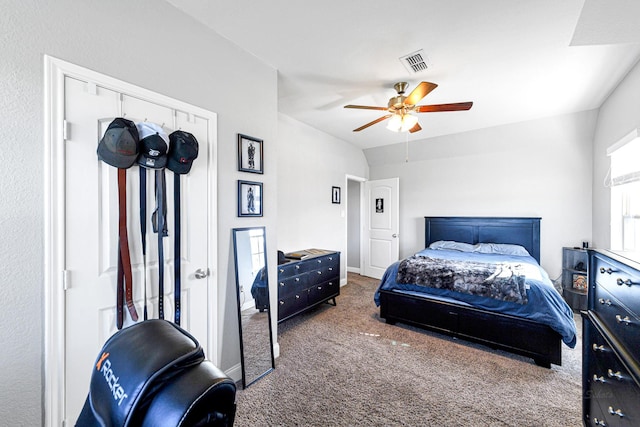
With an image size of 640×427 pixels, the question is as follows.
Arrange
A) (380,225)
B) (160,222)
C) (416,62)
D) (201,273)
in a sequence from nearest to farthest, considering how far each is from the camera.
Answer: (160,222), (201,273), (416,62), (380,225)

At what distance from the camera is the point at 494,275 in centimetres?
280

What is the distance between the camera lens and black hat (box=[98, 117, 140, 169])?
56.2 inches

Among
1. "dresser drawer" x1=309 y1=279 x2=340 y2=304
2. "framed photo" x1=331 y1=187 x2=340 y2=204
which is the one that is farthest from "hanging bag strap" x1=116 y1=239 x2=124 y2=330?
"framed photo" x1=331 y1=187 x2=340 y2=204

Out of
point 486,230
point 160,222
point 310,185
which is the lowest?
point 486,230

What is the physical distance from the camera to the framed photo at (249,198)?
2.25 meters

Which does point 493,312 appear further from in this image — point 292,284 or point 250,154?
point 250,154

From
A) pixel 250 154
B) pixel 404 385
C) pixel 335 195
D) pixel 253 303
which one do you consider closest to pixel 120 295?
pixel 253 303

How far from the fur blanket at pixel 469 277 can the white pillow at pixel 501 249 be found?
1.06m

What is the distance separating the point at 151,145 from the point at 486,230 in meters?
5.02

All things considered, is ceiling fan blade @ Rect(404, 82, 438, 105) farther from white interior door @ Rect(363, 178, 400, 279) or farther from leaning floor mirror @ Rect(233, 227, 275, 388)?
white interior door @ Rect(363, 178, 400, 279)

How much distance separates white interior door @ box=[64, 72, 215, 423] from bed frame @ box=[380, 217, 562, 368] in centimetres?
250

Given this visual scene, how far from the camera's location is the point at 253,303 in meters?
2.37

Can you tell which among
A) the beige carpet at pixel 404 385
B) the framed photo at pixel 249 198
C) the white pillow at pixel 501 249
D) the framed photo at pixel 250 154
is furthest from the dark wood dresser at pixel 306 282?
the white pillow at pixel 501 249

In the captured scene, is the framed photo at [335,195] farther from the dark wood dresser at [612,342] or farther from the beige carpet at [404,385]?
the dark wood dresser at [612,342]
